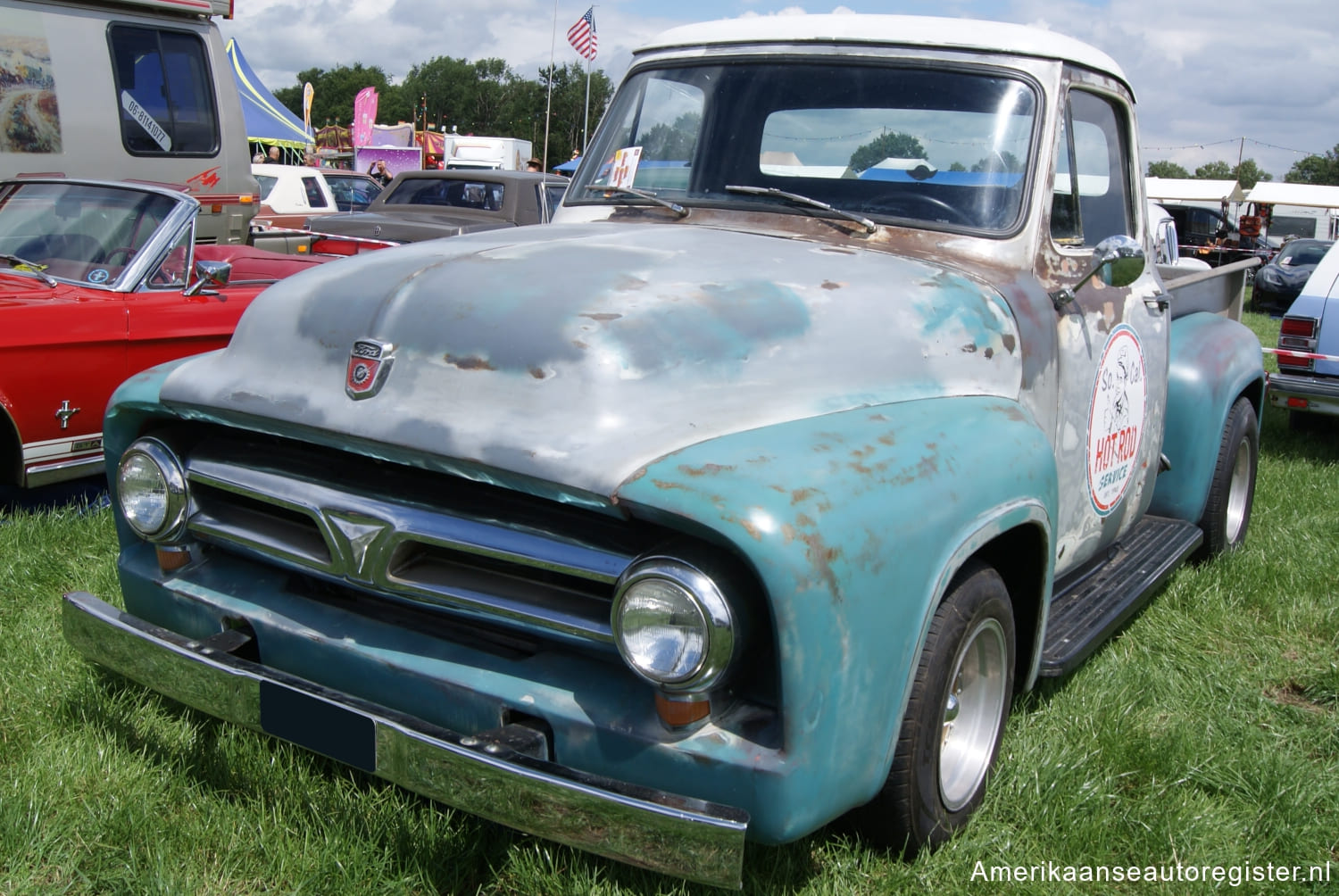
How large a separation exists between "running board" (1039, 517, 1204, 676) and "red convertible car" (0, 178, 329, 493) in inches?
143

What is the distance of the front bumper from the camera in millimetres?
7055

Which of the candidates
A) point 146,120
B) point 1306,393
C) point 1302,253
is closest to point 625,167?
point 1306,393

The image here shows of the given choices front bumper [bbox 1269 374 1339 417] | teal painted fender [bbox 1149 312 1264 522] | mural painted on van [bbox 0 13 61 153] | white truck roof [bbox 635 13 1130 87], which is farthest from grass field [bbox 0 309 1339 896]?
mural painted on van [bbox 0 13 61 153]

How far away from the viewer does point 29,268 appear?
496 centimetres

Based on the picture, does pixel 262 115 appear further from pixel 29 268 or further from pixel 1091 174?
pixel 1091 174

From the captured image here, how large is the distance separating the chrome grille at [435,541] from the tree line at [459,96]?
90216mm

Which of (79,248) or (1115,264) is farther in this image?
(79,248)

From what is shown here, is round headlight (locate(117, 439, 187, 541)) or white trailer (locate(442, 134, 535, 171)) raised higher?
round headlight (locate(117, 439, 187, 541))

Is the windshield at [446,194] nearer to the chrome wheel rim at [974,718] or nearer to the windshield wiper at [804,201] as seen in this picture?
the windshield wiper at [804,201]

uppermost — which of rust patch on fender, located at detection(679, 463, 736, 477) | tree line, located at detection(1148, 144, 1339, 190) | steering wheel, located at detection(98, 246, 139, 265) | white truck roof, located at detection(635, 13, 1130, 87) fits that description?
white truck roof, located at detection(635, 13, 1130, 87)

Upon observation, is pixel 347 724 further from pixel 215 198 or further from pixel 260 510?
pixel 215 198

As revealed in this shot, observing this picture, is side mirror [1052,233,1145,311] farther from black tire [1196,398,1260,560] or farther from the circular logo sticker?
black tire [1196,398,1260,560]

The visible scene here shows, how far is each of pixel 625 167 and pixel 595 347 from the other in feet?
5.16

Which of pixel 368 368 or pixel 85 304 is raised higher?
pixel 368 368
